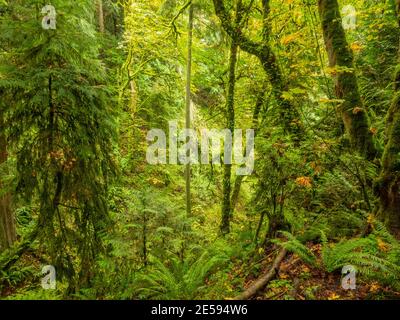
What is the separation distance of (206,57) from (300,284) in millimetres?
9696

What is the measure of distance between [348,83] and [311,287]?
3.71 meters

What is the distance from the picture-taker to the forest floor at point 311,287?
13.2ft

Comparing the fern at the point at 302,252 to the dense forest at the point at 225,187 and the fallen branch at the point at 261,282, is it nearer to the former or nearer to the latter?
the dense forest at the point at 225,187

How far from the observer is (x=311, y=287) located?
14.6 ft

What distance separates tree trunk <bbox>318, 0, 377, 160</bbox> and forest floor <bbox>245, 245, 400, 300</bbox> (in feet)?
6.91

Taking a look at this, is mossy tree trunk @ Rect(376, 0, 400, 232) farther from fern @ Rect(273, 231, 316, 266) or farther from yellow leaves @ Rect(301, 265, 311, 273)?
yellow leaves @ Rect(301, 265, 311, 273)

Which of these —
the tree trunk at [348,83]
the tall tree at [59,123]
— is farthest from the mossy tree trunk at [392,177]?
the tall tree at [59,123]

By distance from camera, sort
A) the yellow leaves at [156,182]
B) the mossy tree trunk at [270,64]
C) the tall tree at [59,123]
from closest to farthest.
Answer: the tall tree at [59,123] < the mossy tree trunk at [270,64] < the yellow leaves at [156,182]

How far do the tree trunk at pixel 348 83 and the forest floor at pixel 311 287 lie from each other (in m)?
2.11

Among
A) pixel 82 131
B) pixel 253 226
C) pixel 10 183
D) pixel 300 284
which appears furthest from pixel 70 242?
pixel 253 226

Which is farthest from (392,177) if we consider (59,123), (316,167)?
(59,123)

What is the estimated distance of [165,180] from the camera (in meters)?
15.0

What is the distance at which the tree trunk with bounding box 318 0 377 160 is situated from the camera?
5.74 metres

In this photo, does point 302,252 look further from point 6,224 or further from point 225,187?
point 6,224
